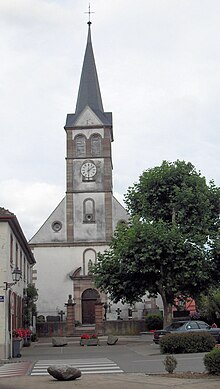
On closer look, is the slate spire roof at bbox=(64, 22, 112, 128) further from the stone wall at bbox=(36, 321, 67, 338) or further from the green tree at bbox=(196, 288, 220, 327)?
the green tree at bbox=(196, 288, 220, 327)

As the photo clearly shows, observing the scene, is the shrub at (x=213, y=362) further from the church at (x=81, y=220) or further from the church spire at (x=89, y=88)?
the church spire at (x=89, y=88)

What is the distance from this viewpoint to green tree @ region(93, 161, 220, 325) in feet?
99.6

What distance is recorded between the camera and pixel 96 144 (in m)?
53.7

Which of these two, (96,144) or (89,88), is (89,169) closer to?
(96,144)

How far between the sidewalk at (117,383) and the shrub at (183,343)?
898 cm

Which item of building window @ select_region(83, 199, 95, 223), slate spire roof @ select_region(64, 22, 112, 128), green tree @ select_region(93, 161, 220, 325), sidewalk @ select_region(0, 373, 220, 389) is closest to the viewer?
sidewalk @ select_region(0, 373, 220, 389)

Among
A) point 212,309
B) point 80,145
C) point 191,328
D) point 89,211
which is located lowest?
point 191,328

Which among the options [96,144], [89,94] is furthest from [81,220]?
[89,94]

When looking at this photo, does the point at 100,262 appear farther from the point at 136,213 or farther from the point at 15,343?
the point at 15,343

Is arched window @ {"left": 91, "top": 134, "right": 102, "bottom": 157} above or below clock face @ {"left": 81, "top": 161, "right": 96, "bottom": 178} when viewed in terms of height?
above

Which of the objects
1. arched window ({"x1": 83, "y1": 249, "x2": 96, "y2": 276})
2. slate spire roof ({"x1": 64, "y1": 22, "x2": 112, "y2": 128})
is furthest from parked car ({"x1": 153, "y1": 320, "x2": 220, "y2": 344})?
slate spire roof ({"x1": 64, "y1": 22, "x2": 112, "y2": 128})

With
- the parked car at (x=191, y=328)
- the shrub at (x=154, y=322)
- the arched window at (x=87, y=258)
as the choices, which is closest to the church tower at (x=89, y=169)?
the arched window at (x=87, y=258)

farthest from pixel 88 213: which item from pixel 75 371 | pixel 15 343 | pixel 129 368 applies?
pixel 75 371

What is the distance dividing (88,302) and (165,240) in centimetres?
2135
